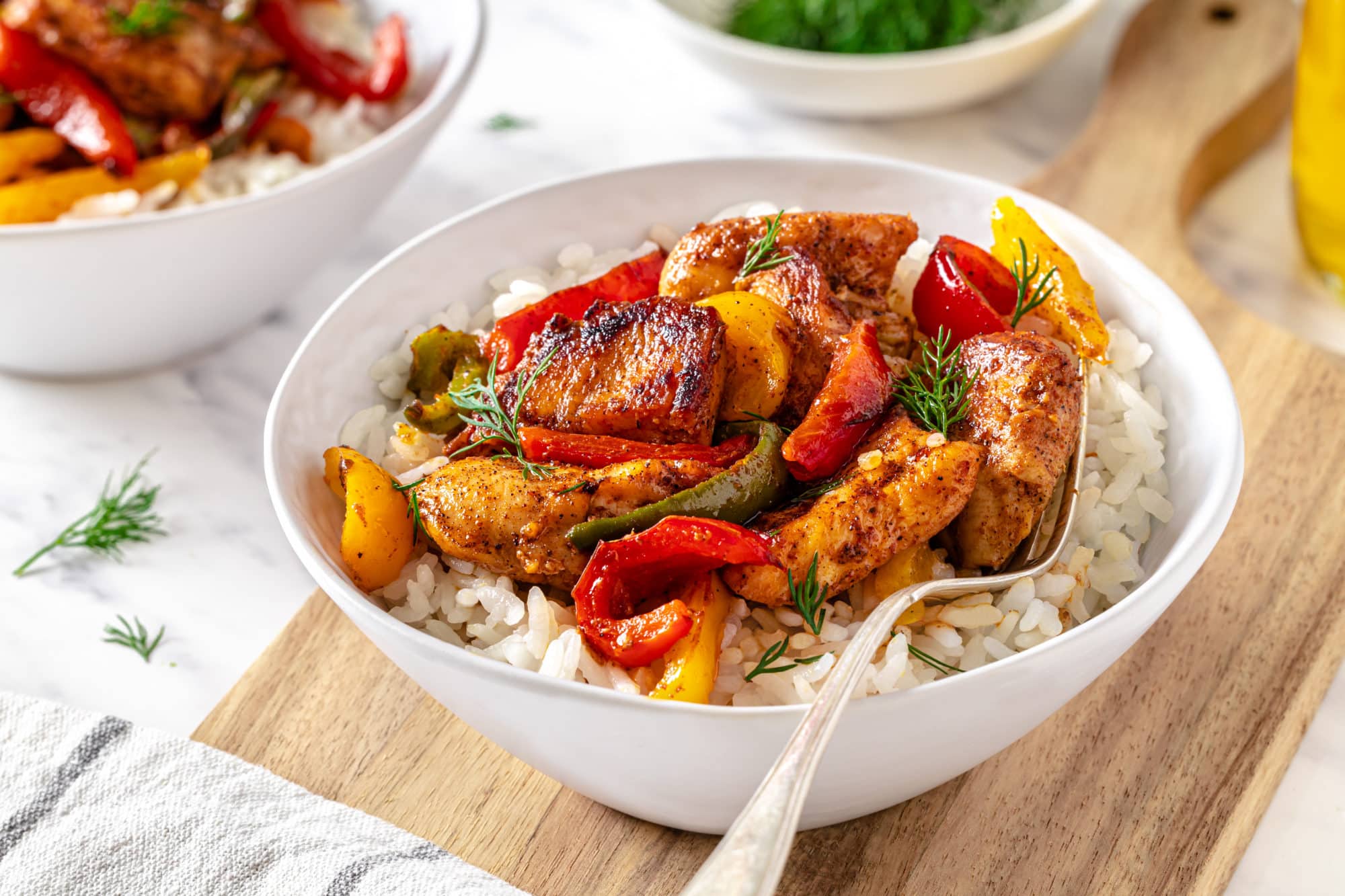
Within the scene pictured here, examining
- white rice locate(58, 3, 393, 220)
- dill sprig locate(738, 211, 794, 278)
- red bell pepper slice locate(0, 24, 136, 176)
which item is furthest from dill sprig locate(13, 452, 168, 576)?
dill sprig locate(738, 211, 794, 278)

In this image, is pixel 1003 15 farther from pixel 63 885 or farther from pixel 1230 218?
pixel 63 885

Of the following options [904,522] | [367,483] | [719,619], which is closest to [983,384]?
[904,522]

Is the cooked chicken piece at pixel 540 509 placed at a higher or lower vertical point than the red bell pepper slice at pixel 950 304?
higher

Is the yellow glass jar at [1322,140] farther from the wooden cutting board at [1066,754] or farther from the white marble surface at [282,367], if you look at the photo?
the wooden cutting board at [1066,754]

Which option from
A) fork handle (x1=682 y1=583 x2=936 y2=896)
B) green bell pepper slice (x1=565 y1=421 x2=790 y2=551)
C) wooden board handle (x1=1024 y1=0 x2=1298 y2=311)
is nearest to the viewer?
fork handle (x1=682 y1=583 x2=936 y2=896)

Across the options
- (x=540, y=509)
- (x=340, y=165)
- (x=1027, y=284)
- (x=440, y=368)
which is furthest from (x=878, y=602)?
(x=340, y=165)

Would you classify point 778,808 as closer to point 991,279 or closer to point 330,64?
point 991,279

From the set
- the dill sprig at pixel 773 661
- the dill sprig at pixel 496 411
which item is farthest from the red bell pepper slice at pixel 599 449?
the dill sprig at pixel 773 661

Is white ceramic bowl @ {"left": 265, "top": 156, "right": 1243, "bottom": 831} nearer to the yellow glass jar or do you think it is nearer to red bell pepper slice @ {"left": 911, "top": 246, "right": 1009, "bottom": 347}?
red bell pepper slice @ {"left": 911, "top": 246, "right": 1009, "bottom": 347}
